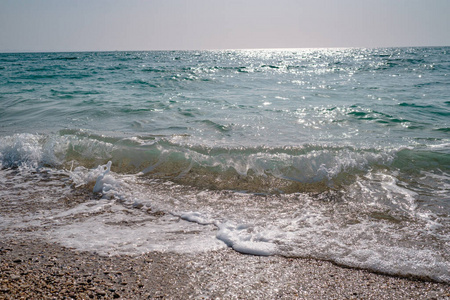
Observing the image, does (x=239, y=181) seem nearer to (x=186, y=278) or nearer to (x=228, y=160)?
(x=228, y=160)

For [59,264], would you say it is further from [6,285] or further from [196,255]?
[196,255]

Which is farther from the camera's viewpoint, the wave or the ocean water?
the wave

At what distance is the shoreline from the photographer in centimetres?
212

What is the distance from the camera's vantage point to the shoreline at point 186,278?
2115mm

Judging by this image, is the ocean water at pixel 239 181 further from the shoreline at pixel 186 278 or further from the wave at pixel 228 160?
the shoreline at pixel 186 278

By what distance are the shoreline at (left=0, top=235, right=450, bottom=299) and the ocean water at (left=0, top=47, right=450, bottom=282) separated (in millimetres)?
141

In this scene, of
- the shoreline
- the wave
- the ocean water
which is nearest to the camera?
the shoreline

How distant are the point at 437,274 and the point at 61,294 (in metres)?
2.69

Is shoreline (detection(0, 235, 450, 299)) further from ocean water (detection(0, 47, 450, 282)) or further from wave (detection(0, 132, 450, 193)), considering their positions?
wave (detection(0, 132, 450, 193))

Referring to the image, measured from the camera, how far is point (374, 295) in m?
2.19

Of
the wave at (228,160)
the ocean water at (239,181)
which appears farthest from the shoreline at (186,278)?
the wave at (228,160)

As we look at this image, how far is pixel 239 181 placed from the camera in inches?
176

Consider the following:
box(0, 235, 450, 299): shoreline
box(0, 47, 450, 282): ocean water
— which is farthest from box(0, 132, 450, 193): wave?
box(0, 235, 450, 299): shoreline

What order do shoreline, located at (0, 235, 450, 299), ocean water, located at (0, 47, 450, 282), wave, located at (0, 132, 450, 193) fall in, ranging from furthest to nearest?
1. wave, located at (0, 132, 450, 193)
2. ocean water, located at (0, 47, 450, 282)
3. shoreline, located at (0, 235, 450, 299)
